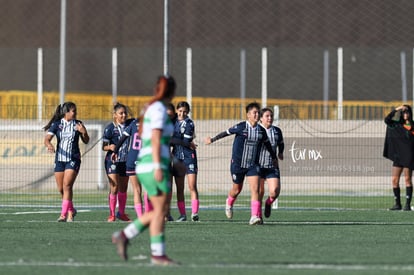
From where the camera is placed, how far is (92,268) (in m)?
11.4

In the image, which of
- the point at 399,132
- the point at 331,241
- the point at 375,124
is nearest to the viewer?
the point at 331,241

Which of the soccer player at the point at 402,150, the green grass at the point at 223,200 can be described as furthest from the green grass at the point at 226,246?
the green grass at the point at 223,200

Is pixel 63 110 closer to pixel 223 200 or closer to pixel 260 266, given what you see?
pixel 260 266

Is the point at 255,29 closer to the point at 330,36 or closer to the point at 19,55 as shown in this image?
the point at 330,36

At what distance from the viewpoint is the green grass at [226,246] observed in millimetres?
11508

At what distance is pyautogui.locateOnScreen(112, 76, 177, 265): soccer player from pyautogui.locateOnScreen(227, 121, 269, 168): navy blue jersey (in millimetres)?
6930

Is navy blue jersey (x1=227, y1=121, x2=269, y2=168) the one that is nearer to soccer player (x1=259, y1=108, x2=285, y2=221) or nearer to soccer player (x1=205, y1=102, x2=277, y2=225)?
soccer player (x1=205, y1=102, x2=277, y2=225)

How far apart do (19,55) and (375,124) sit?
1697cm

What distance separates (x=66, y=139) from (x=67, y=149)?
194 mm

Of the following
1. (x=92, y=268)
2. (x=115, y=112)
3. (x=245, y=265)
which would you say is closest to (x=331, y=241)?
(x=245, y=265)

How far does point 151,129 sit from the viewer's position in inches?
456

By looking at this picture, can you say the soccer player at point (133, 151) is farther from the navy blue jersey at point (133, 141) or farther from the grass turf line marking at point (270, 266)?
the grass turf line marking at point (270, 266)

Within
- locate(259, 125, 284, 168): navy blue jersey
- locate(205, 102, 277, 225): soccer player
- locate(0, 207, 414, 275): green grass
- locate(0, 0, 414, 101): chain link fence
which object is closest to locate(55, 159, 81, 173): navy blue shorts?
locate(0, 207, 414, 275): green grass

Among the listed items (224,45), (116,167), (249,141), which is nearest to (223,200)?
(116,167)
